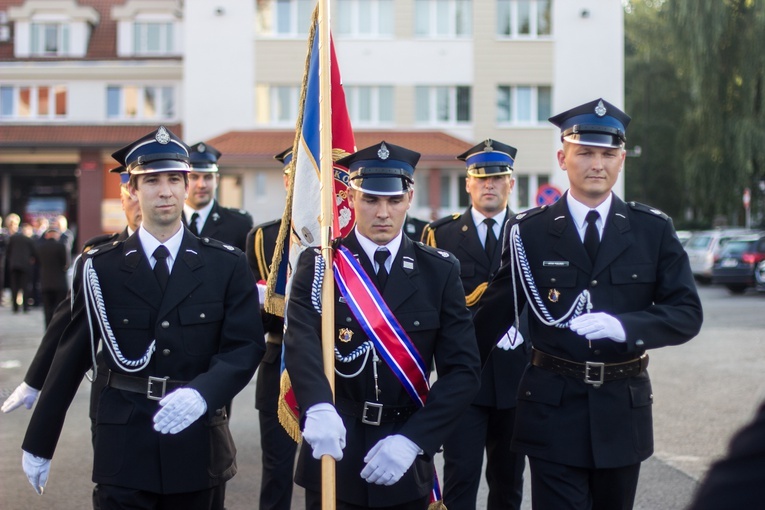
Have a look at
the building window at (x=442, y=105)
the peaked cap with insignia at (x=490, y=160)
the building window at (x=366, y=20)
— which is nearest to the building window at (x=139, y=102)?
the building window at (x=366, y=20)

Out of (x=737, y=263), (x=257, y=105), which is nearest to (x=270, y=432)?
(x=737, y=263)

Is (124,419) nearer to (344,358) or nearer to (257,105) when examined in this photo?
(344,358)

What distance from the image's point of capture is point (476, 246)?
665 centimetres

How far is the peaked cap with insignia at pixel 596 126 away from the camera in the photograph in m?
4.55

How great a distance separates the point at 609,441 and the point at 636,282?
0.74 metres

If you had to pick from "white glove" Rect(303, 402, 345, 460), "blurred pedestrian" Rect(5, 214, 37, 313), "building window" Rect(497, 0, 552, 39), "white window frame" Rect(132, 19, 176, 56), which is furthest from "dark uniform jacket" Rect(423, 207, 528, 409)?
"white window frame" Rect(132, 19, 176, 56)

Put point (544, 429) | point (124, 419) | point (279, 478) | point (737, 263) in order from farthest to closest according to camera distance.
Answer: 1. point (737, 263)
2. point (279, 478)
3. point (544, 429)
4. point (124, 419)

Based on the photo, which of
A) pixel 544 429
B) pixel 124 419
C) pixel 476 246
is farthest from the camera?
pixel 476 246

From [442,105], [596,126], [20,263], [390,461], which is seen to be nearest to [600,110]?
[596,126]

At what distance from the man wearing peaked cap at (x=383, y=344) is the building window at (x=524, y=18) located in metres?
34.3

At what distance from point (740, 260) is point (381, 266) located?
2347cm

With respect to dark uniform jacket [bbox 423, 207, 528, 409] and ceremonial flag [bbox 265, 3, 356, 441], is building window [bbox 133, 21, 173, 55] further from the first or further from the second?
ceremonial flag [bbox 265, 3, 356, 441]

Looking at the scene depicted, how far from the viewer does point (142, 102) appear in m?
41.1

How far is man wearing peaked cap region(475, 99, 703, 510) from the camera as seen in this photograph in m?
4.34
